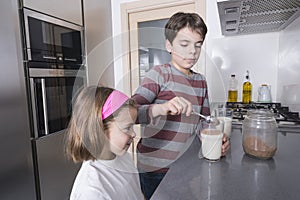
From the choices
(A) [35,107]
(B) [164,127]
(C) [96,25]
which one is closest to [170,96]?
(B) [164,127]

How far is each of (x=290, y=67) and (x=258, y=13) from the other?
400mm

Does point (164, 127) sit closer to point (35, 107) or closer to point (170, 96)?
point (170, 96)

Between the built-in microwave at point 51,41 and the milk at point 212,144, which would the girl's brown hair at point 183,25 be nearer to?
the milk at point 212,144

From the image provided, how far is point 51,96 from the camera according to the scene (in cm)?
132

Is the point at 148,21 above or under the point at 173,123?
above

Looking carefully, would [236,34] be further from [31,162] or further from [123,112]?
[31,162]

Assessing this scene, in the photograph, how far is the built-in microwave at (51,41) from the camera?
1.17 m

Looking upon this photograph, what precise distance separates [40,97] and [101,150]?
83 centimetres

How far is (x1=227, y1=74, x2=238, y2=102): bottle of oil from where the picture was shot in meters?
1.49

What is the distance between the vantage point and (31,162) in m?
1.18

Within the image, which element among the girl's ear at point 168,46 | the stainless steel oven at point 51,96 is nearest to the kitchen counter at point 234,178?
the girl's ear at point 168,46

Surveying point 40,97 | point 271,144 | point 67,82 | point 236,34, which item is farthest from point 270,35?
point 40,97

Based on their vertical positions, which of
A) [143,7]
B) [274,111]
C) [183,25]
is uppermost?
[143,7]

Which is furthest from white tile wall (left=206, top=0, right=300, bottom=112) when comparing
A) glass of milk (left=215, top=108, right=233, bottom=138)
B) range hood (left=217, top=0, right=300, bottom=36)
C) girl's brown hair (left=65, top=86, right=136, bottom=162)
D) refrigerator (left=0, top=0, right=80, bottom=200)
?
refrigerator (left=0, top=0, right=80, bottom=200)
